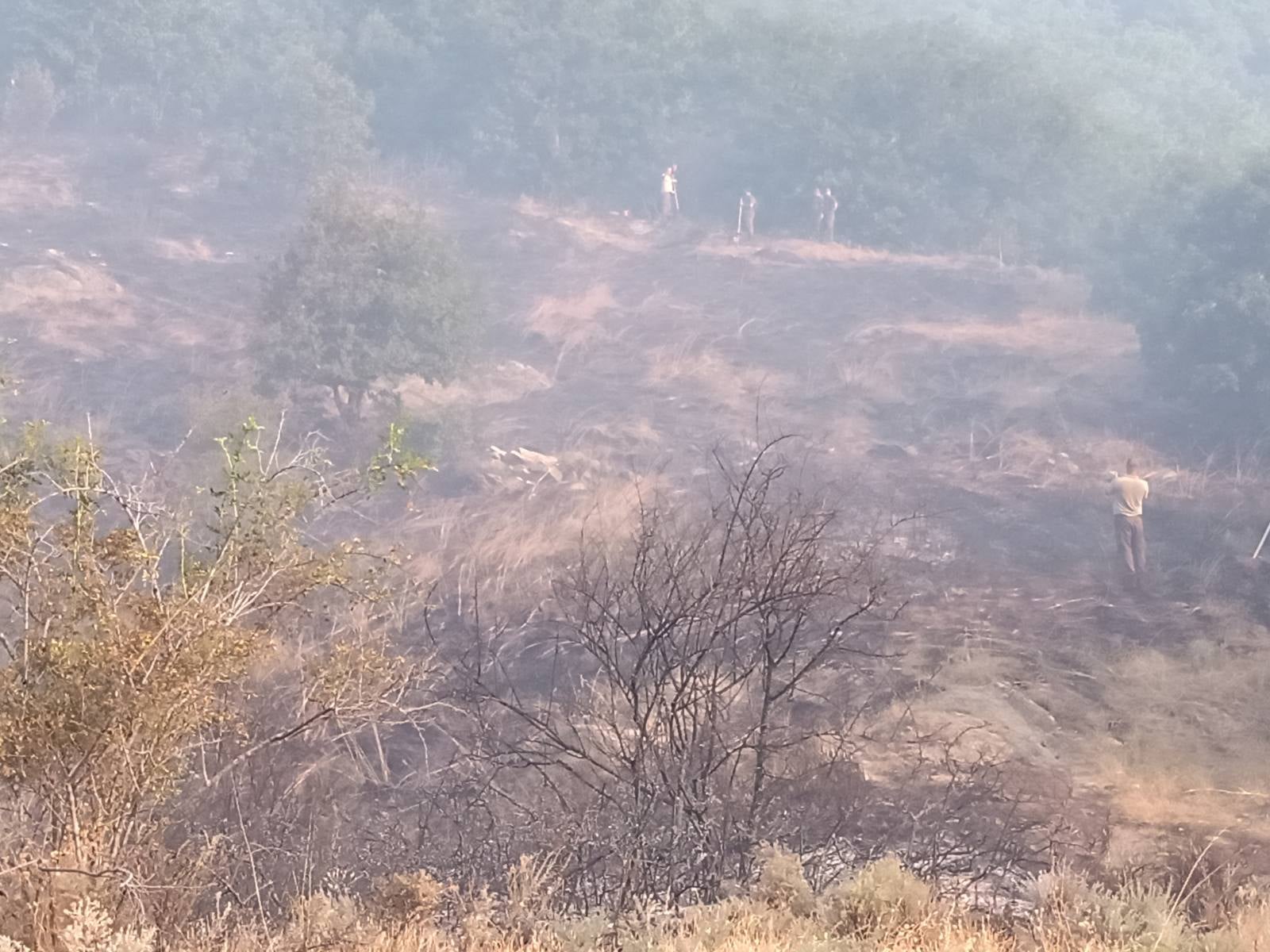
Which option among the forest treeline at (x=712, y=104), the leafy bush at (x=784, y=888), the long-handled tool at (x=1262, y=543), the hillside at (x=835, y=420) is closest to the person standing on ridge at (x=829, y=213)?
the forest treeline at (x=712, y=104)

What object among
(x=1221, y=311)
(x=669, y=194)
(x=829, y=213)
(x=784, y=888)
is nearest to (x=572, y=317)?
(x=669, y=194)

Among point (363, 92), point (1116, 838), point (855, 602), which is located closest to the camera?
point (1116, 838)

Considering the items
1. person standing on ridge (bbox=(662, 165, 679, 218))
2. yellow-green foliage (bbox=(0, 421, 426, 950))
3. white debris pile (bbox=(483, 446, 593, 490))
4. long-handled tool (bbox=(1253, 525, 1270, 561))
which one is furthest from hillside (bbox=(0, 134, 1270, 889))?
yellow-green foliage (bbox=(0, 421, 426, 950))

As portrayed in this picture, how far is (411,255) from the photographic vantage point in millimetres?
18188

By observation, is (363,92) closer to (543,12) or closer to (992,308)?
(543,12)

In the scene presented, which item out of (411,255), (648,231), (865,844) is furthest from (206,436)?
(648,231)

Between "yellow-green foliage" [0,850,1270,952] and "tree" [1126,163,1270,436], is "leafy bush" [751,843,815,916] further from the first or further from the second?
"tree" [1126,163,1270,436]

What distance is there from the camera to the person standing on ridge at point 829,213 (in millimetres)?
25562

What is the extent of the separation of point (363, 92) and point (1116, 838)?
25.9 m

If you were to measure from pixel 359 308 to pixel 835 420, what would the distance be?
25.4ft

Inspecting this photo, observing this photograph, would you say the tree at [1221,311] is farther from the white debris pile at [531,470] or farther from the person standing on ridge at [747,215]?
the white debris pile at [531,470]

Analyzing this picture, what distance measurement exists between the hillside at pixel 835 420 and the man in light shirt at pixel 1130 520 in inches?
13.4

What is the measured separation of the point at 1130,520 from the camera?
13.7 m

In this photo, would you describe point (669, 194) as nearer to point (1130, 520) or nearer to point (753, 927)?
point (1130, 520)
